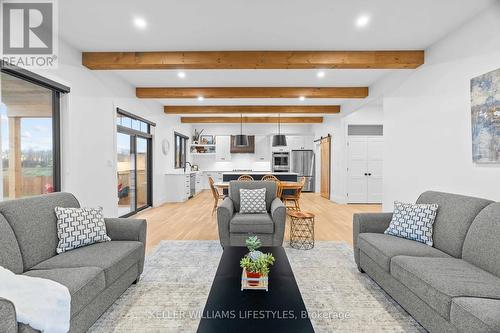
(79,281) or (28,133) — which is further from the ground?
(28,133)

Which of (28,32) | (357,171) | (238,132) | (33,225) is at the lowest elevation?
(33,225)

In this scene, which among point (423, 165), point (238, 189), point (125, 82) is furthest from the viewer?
point (125, 82)

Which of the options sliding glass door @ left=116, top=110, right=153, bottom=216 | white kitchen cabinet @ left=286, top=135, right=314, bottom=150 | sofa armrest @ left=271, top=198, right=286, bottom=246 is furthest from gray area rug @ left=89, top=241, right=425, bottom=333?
white kitchen cabinet @ left=286, top=135, right=314, bottom=150

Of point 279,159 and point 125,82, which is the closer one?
point 125,82

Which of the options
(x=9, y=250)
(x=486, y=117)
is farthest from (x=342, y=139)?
(x=9, y=250)

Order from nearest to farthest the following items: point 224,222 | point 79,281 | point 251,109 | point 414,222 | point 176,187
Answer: point 79,281 → point 414,222 → point 224,222 → point 251,109 → point 176,187

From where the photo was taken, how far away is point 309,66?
367cm

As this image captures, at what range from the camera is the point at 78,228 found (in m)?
2.26

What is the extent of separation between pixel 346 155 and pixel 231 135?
4649 mm

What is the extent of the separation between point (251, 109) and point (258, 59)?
3.31m

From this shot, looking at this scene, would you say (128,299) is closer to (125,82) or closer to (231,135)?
(125,82)

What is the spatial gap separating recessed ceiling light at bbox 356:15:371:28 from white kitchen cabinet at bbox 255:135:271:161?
7.14 metres

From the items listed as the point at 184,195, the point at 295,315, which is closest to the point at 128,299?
the point at 295,315

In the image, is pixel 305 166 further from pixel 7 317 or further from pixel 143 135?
pixel 7 317
